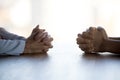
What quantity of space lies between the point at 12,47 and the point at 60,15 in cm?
193

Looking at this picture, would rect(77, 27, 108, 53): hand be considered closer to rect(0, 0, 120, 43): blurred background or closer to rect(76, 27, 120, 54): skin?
rect(76, 27, 120, 54): skin

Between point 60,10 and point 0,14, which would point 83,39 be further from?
point 0,14

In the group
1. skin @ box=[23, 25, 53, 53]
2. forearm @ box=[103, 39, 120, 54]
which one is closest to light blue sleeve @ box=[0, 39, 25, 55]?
skin @ box=[23, 25, 53, 53]

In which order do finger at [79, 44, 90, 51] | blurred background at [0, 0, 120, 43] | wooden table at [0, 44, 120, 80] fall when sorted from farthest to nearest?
blurred background at [0, 0, 120, 43], finger at [79, 44, 90, 51], wooden table at [0, 44, 120, 80]

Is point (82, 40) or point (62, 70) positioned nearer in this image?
point (62, 70)

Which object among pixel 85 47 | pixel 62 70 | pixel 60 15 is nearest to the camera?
pixel 62 70

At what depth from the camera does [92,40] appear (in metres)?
1.20

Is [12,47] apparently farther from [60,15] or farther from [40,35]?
[60,15]

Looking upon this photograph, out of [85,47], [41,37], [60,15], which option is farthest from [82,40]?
[60,15]

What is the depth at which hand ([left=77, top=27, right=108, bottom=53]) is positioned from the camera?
3.92 feet

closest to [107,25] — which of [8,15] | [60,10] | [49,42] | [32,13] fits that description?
[60,10]

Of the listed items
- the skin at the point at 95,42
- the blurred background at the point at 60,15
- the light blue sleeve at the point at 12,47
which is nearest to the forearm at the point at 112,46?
the skin at the point at 95,42

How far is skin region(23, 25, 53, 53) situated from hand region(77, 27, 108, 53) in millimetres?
154

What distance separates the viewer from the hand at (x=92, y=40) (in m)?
1.20
